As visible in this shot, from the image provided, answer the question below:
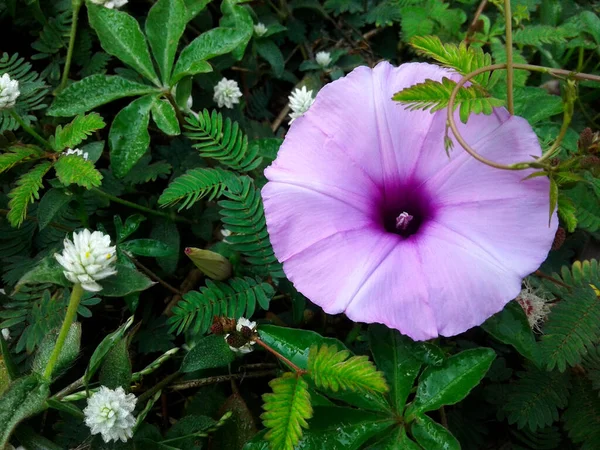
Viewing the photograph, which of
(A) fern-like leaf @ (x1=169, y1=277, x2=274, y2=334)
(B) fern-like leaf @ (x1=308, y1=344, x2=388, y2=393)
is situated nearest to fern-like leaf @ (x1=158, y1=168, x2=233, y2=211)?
(A) fern-like leaf @ (x1=169, y1=277, x2=274, y2=334)

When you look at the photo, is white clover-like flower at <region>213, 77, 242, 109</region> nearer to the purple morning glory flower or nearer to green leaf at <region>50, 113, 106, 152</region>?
green leaf at <region>50, 113, 106, 152</region>

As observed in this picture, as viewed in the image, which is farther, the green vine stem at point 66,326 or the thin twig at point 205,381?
the thin twig at point 205,381

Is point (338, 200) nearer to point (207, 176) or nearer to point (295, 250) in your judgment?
point (295, 250)

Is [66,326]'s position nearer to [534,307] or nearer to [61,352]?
[61,352]

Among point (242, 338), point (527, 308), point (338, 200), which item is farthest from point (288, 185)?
point (527, 308)

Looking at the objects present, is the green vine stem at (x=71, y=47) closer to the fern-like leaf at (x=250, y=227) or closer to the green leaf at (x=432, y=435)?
the fern-like leaf at (x=250, y=227)

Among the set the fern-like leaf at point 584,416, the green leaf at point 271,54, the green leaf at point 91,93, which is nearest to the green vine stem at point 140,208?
the green leaf at point 91,93

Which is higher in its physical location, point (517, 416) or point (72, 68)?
point (72, 68)
